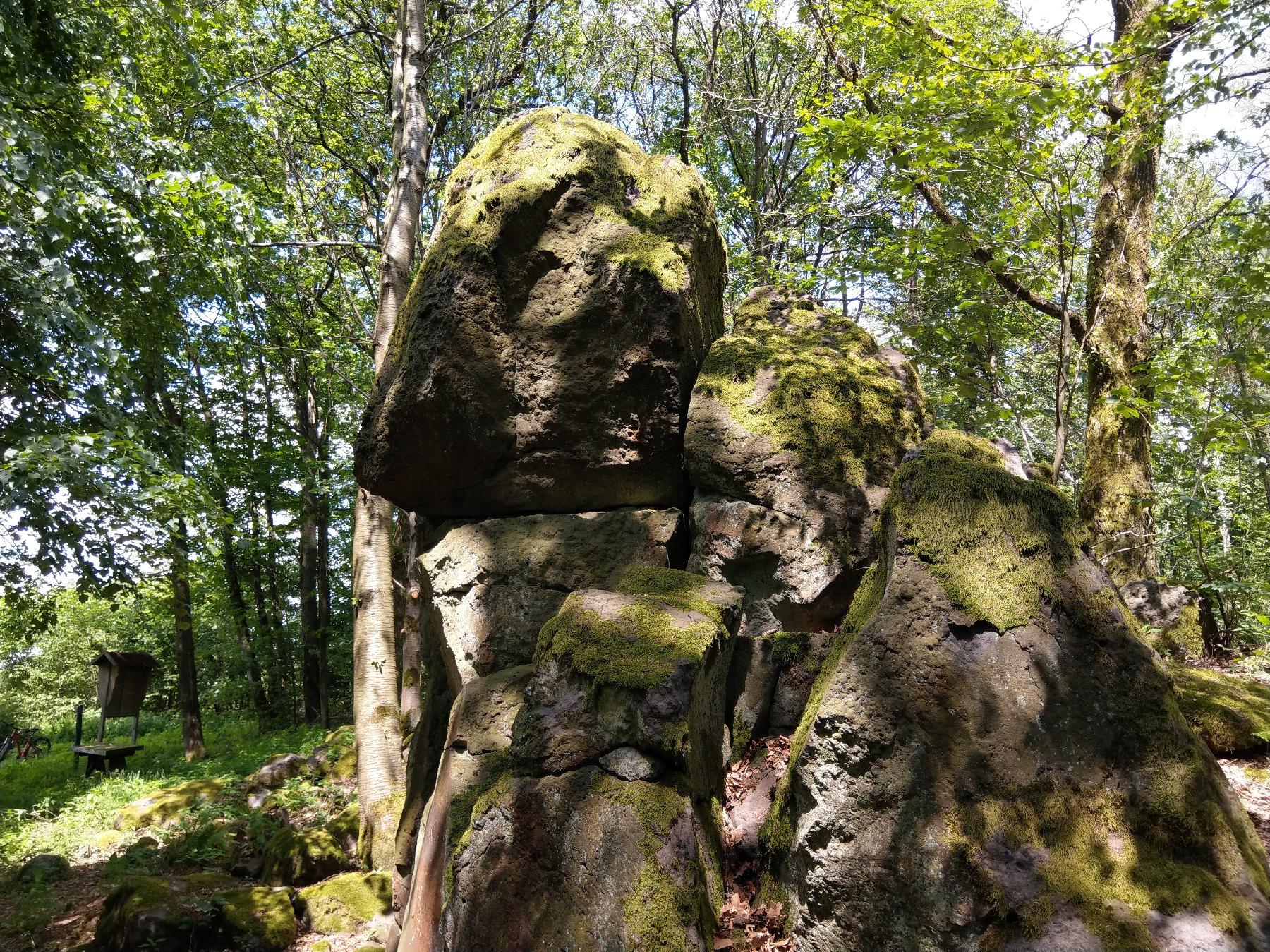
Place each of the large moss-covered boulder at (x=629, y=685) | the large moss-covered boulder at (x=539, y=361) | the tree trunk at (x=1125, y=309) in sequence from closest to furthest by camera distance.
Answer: the large moss-covered boulder at (x=629, y=685), the large moss-covered boulder at (x=539, y=361), the tree trunk at (x=1125, y=309)

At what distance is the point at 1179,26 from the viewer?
25.1 feet

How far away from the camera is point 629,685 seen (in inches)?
134

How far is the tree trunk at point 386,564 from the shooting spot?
26.1 feet

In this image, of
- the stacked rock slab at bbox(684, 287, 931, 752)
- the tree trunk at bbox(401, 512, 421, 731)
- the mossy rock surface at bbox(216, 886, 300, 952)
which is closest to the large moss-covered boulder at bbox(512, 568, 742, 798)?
the stacked rock slab at bbox(684, 287, 931, 752)

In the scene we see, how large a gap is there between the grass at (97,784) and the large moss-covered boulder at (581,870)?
24.6 ft

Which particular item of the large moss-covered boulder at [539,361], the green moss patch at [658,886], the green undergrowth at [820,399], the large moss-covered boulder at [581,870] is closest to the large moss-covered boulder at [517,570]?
the large moss-covered boulder at [539,361]

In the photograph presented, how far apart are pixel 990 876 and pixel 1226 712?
261 cm

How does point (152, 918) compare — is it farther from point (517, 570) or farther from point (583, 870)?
point (583, 870)

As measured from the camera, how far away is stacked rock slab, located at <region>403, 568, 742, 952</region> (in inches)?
119

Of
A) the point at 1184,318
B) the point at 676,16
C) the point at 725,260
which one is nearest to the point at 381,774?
the point at 725,260

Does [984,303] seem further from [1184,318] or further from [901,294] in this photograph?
[901,294]

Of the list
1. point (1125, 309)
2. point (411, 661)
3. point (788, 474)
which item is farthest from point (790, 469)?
point (411, 661)

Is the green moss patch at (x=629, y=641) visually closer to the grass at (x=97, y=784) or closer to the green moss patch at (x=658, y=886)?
the green moss patch at (x=658, y=886)

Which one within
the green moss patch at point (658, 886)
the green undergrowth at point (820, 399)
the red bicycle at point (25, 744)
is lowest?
the red bicycle at point (25, 744)
